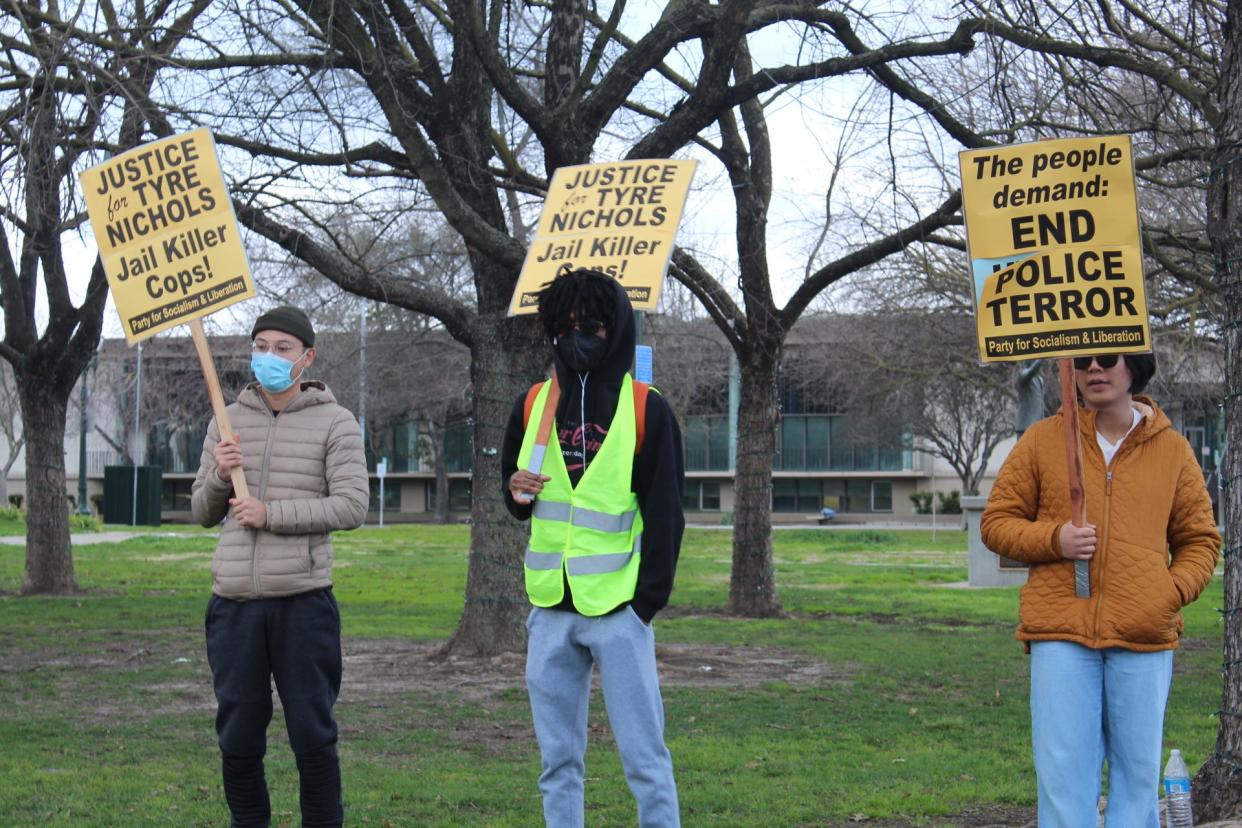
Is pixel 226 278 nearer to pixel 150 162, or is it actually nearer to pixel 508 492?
pixel 150 162

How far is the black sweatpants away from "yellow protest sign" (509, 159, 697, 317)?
1.57m

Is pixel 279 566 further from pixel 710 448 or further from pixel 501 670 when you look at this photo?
pixel 710 448

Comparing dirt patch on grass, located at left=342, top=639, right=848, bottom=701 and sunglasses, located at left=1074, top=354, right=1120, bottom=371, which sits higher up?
sunglasses, located at left=1074, top=354, right=1120, bottom=371

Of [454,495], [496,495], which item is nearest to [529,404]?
[496,495]

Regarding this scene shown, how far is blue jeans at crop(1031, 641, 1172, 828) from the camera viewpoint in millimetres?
4613

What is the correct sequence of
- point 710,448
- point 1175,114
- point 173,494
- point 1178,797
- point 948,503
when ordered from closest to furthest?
point 1178,797
point 1175,114
point 948,503
point 710,448
point 173,494

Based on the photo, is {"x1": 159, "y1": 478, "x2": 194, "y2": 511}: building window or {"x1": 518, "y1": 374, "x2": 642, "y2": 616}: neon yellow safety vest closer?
{"x1": 518, "y1": 374, "x2": 642, "y2": 616}: neon yellow safety vest

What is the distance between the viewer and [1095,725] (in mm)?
4656

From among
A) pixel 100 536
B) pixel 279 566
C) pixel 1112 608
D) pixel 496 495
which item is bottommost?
pixel 100 536

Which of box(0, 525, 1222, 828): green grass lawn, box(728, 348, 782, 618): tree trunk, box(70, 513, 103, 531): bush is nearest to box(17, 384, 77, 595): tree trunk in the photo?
box(0, 525, 1222, 828): green grass lawn

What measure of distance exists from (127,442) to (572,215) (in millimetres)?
52592

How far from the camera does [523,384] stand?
11.9m

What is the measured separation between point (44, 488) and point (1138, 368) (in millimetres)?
15992

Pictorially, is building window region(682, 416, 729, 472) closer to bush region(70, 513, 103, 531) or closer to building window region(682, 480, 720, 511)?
building window region(682, 480, 720, 511)
